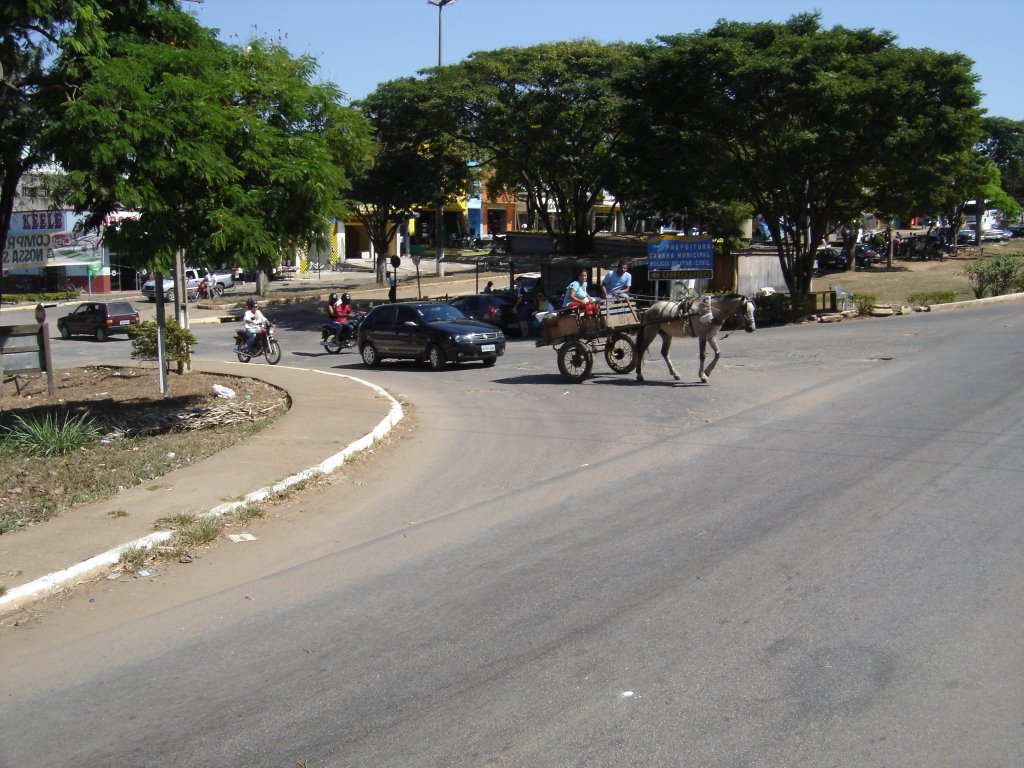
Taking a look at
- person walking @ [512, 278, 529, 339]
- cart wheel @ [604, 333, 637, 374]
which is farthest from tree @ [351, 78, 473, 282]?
cart wheel @ [604, 333, 637, 374]

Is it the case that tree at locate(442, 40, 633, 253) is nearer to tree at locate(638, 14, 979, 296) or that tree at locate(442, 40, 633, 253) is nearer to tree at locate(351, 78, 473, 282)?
tree at locate(351, 78, 473, 282)

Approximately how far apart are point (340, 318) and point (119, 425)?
1481 centimetres

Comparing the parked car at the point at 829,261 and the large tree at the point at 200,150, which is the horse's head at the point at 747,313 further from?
the parked car at the point at 829,261

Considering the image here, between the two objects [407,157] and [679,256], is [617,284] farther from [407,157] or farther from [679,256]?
[407,157]

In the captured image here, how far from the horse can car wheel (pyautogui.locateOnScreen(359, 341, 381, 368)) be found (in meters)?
9.31

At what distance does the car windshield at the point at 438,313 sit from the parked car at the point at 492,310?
696 centimetres

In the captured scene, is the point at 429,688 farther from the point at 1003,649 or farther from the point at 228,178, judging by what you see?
the point at 228,178

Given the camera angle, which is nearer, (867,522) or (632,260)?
(867,522)

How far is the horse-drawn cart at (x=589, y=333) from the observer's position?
18.1m

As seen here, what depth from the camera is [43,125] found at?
13617 mm

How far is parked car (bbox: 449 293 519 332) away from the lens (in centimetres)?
3157

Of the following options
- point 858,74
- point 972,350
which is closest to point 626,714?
point 972,350

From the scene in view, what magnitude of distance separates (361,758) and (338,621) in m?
1.98

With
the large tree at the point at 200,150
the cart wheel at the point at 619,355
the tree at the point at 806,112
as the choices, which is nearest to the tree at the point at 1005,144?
the tree at the point at 806,112
